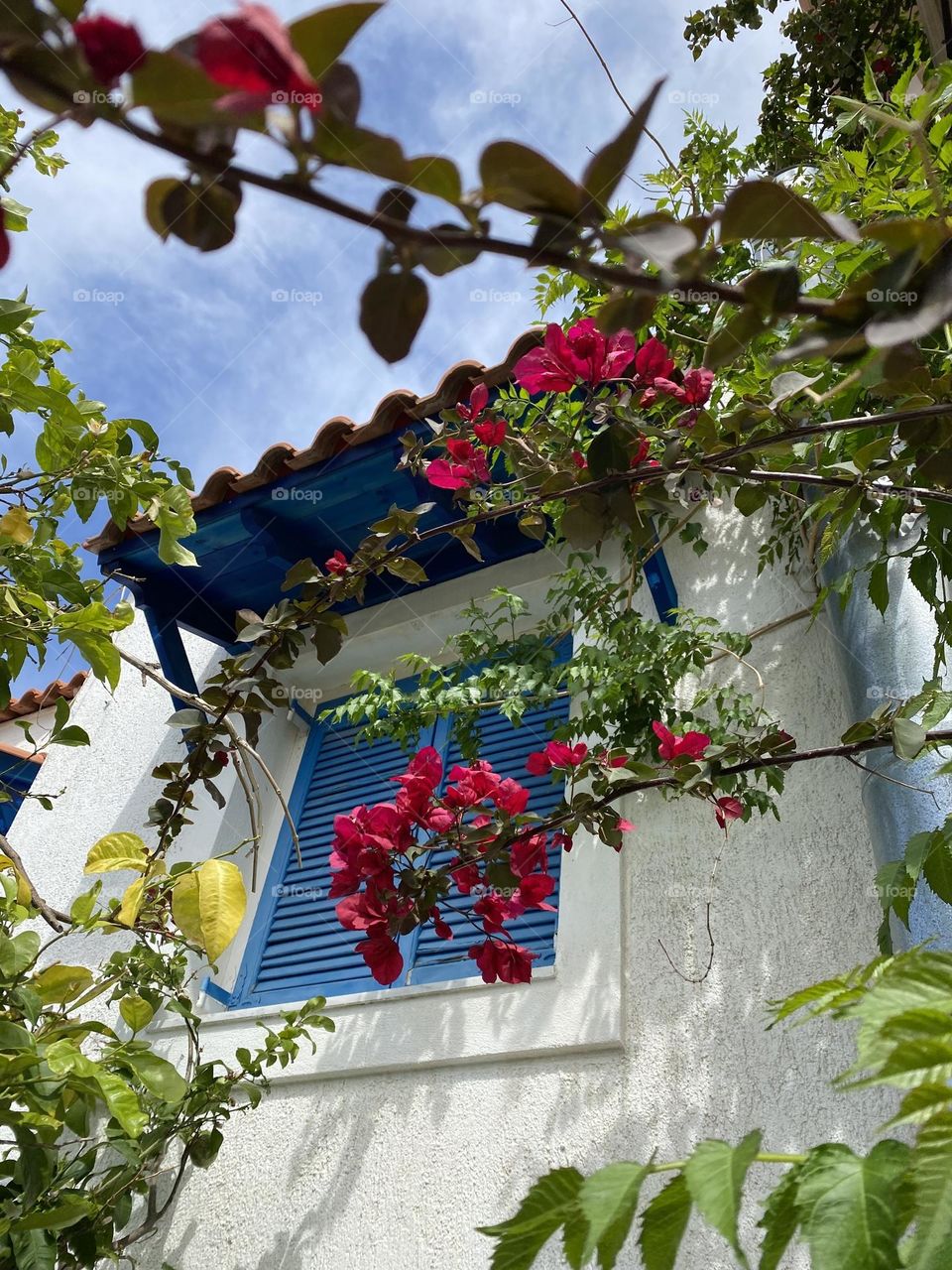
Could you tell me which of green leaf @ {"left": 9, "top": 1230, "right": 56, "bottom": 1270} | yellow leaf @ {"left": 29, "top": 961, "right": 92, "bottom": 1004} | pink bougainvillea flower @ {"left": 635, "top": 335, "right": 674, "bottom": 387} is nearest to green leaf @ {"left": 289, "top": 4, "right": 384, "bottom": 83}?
pink bougainvillea flower @ {"left": 635, "top": 335, "right": 674, "bottom": 387}

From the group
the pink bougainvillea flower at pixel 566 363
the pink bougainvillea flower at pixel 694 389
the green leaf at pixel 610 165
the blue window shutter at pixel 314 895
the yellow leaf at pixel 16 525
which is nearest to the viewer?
the green leaf at pixel 610 165

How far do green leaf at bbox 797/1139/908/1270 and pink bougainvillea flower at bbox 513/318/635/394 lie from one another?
1.12 metres

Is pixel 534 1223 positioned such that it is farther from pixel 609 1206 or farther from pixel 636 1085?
pixel 636 1085

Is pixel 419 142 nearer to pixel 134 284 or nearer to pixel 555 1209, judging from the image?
pixel 555 1209

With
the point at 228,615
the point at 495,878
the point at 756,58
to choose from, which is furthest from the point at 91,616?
the point at 756,58

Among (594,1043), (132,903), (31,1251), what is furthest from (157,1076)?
(594,1043)

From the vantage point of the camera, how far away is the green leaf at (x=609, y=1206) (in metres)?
0.60

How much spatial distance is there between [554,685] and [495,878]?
1293mm

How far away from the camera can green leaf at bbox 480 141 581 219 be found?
0.56m

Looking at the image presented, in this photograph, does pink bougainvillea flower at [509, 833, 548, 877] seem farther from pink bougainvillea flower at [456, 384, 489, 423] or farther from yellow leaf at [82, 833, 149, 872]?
pink bougainvillea flower at [456, 384, 489, 423]

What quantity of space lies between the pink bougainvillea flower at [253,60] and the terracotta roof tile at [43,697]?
5045mm

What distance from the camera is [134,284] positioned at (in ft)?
8.94

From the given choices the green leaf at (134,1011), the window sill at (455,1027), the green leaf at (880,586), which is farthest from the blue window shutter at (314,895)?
the green leaf at (880,586)

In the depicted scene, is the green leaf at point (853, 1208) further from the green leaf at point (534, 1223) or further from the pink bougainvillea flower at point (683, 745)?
the pink bougainvillea flower at point (683, 745)
